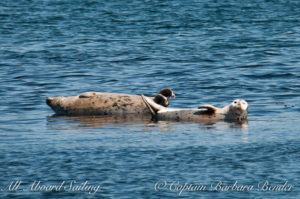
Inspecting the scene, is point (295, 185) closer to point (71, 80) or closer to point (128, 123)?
point (128, 123)

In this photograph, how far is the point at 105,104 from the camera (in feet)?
45.3

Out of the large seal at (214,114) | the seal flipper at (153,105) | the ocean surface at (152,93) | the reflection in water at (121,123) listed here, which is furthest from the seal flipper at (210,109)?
the seal flipper at (153,105)

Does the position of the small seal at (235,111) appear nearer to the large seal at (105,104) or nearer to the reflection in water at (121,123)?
the reflection in water at (121,123)

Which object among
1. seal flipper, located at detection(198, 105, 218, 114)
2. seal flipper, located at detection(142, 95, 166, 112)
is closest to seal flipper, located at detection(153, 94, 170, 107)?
seal flipper, located at detection(142, 95, 166, 112)

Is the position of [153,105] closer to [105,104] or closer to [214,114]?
[105,104]

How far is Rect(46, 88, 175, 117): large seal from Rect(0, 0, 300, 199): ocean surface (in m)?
0.39

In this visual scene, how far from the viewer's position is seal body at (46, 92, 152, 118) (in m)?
13.7

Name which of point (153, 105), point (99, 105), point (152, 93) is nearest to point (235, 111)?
point (153, 105)

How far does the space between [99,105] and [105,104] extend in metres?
0.12

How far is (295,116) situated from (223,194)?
18.0ft

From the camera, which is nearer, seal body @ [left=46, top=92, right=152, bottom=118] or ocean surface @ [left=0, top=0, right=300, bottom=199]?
ocean surface @ [left=0, top=0, right=300, bottom=199]

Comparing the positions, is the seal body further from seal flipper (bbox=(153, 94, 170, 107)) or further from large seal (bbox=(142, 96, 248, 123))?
large seal (bbox=(142, 96, 248, 123))

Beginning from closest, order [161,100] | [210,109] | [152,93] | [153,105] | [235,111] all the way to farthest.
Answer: [235,111] → [210,109] → [153,105] → [161,100] → [152,93]

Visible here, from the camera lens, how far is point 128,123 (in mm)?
12289
